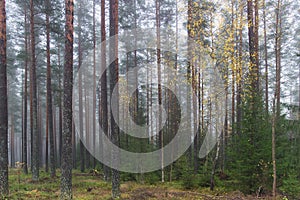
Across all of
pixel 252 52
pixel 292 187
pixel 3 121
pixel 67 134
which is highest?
pixel 252 52

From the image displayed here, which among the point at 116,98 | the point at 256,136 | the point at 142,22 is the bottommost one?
the point at 256,136

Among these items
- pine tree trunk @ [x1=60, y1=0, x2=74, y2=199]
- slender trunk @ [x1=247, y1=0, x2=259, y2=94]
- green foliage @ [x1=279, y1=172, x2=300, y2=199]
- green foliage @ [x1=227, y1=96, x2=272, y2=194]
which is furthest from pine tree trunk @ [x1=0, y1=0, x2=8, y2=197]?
green foliage @ [x1=279, y1=172, x2=300, y2=199]

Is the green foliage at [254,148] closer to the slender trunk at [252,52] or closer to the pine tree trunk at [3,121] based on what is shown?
the slender trunk at [252,52]

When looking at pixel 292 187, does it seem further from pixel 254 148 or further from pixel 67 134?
pixel 67 134

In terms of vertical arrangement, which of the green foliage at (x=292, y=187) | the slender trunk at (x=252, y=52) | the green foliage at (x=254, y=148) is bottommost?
the green foliage at (x=292, y=187)

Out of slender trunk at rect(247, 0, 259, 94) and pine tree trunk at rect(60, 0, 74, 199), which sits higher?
slender trunk at rect(247, 0, 259, 94)

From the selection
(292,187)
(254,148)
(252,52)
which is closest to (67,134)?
(254,148)

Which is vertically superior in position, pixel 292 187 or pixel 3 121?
pixel 3 121

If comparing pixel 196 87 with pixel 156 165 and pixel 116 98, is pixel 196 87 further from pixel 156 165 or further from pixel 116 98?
pixel 156 165

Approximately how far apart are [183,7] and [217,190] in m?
8.26

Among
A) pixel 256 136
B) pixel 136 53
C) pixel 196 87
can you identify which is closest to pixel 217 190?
pixel 256 136

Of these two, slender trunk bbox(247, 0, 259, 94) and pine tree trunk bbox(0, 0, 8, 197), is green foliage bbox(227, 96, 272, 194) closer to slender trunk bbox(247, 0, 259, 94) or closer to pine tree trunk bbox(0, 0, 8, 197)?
slender trunk bbox(247, 0, 259, 94)

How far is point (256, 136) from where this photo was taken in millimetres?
9953

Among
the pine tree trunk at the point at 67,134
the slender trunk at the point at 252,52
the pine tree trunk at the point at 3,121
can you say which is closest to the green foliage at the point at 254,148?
the slender trunk at the point at 252,52
